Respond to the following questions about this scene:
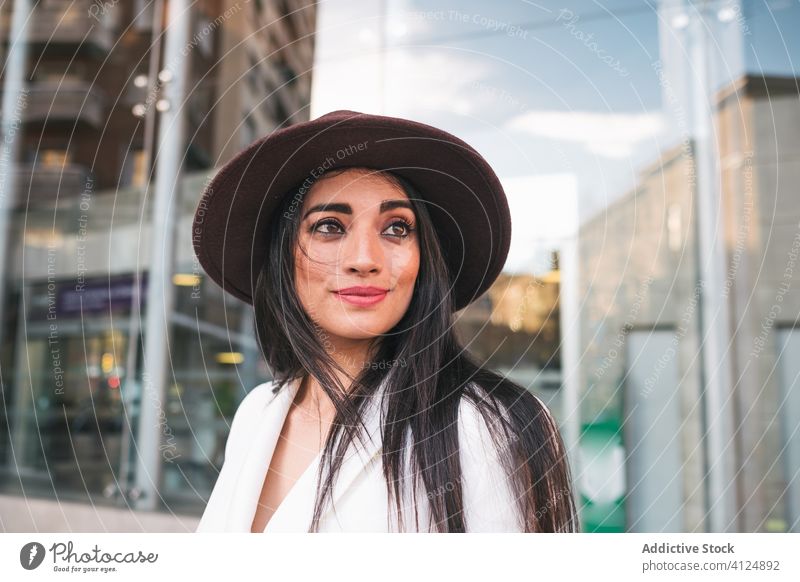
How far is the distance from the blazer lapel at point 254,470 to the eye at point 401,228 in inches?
11.7

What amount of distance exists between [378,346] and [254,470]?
0.75 feet

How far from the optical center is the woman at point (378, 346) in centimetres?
80

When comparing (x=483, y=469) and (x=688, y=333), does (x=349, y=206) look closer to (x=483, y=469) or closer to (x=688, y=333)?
(x=483, y=469)

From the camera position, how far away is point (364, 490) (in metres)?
0.80

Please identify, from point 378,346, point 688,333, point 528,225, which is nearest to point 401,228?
point 378,346

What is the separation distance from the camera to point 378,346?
0.89 meters

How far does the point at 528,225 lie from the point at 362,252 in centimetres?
121

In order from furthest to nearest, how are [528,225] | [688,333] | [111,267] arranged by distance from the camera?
[111,267] → [688,333] → [528,225]

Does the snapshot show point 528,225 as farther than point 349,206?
Yes

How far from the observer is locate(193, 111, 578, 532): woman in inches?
31.4

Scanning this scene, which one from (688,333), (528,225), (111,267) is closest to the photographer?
Answer: (528,225)

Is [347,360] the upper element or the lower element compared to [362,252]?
lower

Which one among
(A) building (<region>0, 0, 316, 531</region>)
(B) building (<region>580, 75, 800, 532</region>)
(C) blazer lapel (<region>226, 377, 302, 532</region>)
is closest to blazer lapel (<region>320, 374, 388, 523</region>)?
(C) blazer lapel (<region>226, 377, 302, 532</region>)

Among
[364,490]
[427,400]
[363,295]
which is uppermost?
[363,295]
